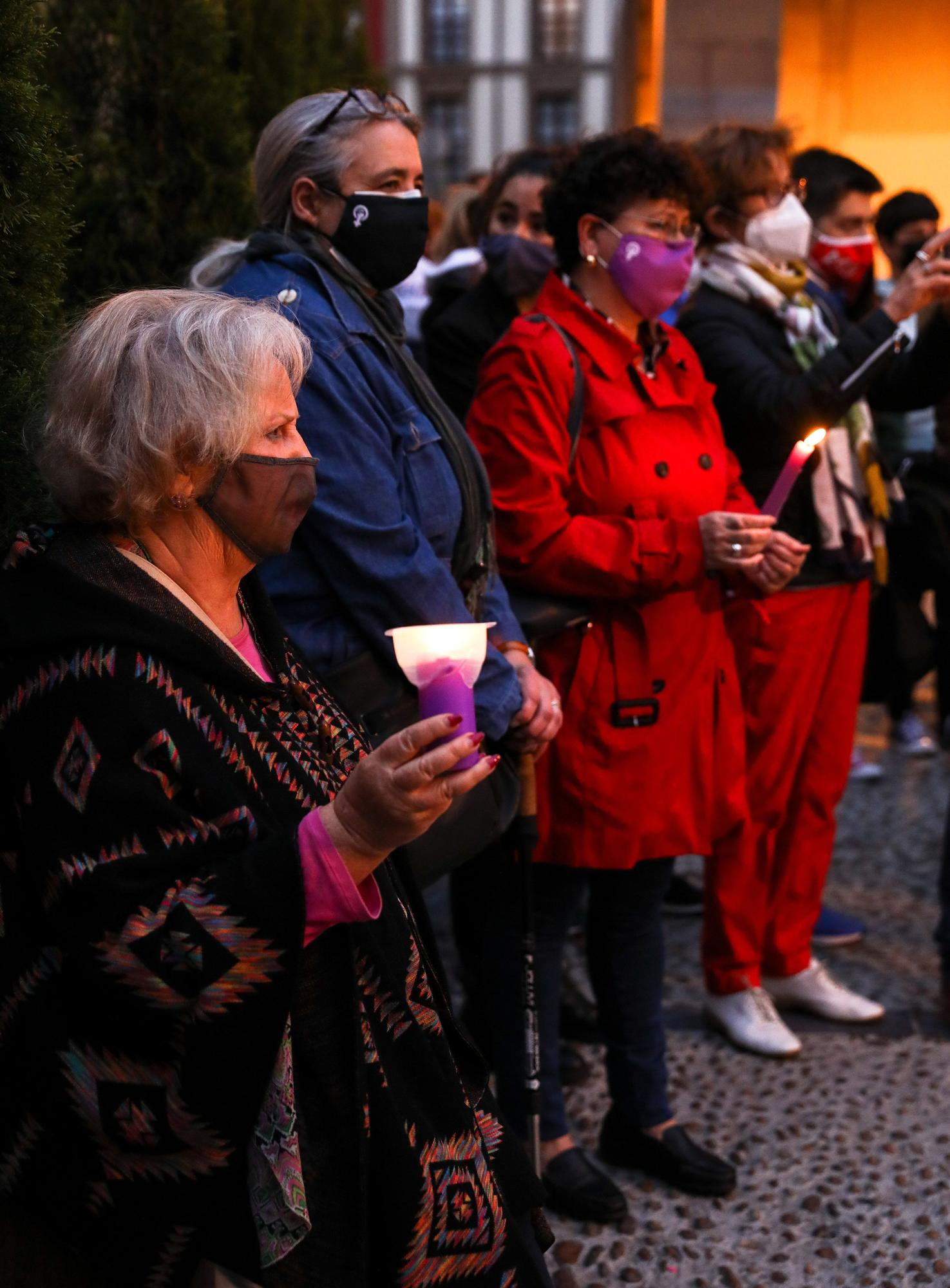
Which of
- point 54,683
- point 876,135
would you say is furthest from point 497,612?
point 876,135

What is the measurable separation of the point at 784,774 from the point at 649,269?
150 cm

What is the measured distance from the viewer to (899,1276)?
293cm

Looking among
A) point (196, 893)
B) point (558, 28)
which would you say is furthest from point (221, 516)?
point (558, 28)

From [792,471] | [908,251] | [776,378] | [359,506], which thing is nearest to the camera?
[359,506]

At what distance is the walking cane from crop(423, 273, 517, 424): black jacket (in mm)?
1857

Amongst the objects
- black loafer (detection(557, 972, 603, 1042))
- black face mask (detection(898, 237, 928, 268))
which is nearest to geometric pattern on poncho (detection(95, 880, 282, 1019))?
black loafer (detection(557, 972, 603, 1042))

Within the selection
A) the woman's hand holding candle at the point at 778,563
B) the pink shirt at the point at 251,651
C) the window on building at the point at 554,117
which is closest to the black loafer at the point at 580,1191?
the woman's hand holding candle at the point at 778,563

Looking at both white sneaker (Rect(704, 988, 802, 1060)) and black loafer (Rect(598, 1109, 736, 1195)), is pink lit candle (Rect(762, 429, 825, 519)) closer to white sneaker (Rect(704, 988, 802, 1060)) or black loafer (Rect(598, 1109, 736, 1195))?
black loafer (Rect(598, 1109, 736, 1195))

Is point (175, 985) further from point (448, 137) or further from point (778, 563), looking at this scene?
point (448, 137)

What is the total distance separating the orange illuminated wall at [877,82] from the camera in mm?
10875

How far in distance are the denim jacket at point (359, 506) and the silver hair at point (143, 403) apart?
54cm

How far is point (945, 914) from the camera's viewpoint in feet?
13.5

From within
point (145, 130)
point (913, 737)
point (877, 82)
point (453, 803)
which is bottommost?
point (913, 737)

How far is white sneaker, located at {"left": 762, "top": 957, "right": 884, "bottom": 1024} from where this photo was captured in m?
4.08
